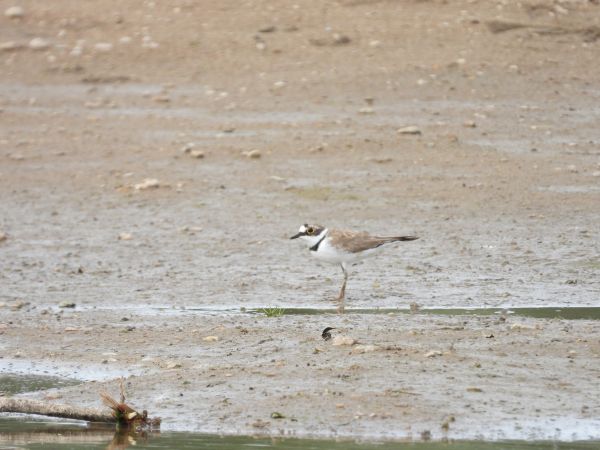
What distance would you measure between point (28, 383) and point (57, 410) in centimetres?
86

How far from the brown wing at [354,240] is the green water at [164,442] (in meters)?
3.67

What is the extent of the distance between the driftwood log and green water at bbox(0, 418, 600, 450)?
0.06 metres

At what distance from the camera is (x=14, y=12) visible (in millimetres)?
19719

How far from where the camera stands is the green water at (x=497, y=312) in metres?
10.1

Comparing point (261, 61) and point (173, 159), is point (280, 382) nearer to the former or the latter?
point (173, 159)

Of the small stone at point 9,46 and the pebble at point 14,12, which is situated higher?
the pebble at point 14,12

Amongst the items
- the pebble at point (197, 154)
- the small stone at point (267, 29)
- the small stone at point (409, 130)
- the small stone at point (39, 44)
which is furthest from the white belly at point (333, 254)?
the small stone at point (39, 44)

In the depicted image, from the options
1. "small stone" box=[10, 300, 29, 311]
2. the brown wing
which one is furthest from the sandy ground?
the brown wing

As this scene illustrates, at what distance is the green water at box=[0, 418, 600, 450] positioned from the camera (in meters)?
7.27

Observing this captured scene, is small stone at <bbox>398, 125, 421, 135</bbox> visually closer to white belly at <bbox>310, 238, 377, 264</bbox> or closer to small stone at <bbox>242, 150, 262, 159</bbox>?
small stone at <bbox>242, 150, 262, 159</bbox>

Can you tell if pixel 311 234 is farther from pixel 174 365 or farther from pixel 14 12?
pixel 14 12

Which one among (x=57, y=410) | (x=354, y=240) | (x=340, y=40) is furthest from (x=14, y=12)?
(x=57, y=410)

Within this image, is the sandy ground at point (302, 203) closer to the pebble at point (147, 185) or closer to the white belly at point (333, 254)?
the pebble at point (147, 185)

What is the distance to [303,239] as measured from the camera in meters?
11.6
